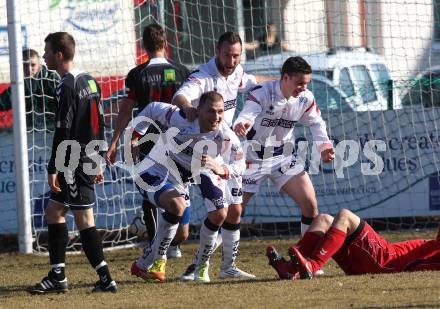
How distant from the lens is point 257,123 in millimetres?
9211

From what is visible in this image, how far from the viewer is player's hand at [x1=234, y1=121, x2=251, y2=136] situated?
8.58 meters

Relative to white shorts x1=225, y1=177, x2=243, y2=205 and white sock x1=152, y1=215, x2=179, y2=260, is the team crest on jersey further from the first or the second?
white sock x1=152, y1=215, x2=179, y2=260

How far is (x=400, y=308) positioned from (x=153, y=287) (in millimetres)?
2342

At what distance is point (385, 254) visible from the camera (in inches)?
315

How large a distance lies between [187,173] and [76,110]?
116cm

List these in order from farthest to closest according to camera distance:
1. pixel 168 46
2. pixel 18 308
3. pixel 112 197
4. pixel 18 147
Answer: pixel 168 46 < pixel 112 197 < pixel 18 147 < pixel 18 308

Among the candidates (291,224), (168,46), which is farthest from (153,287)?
(168,46)

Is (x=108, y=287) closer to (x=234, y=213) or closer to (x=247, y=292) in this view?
(x=247, y=292)

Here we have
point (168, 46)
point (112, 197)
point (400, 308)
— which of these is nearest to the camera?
point (400, 308)

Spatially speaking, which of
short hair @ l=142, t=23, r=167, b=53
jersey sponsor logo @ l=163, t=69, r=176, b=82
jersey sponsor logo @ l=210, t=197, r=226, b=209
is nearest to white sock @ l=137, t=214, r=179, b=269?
jersey sponsor logo @ l=210, t=197, r=226, b=209

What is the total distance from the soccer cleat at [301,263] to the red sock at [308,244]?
126mm

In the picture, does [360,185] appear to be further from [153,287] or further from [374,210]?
[153,287]

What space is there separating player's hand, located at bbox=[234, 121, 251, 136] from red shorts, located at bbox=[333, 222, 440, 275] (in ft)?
4.26

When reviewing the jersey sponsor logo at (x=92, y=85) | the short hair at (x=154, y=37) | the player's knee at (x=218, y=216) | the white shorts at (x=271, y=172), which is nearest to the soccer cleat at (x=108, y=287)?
the player's knee at (x=218, y=216)
